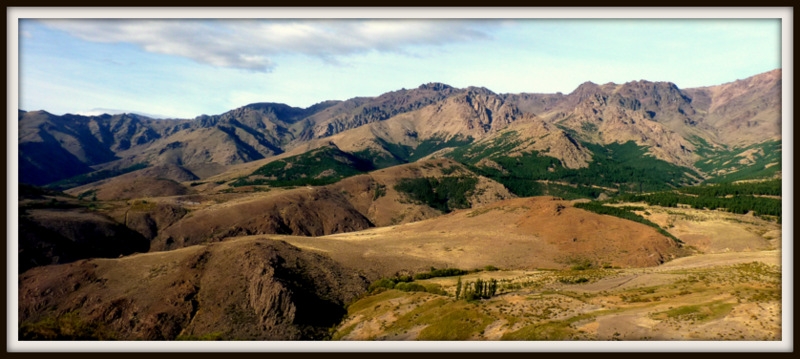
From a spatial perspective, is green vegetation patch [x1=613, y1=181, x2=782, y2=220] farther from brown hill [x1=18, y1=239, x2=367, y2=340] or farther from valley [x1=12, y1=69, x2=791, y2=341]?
brown hill [x1=18, y1=239, x2=367, y2=340]

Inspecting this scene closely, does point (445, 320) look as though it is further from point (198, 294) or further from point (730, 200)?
point (730, 200)

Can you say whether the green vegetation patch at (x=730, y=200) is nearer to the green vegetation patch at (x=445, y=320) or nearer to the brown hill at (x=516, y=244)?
the brown hill at (x=516, y=244)

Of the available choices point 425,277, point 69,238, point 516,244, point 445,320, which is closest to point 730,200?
point 516,244

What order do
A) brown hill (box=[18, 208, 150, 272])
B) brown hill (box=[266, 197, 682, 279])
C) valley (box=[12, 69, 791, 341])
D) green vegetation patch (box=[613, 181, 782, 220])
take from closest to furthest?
valley (box=[12, 69, 791, 341]) < brown hill (box=[266, 197, 682, 279]) < brown hill (box=[18, 208, 150, 272]) < green vegetation patch (box=[613, 181, 782, 220])

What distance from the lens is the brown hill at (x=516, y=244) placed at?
102325 mm

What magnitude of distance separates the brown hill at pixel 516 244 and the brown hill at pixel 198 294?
46.2 feet

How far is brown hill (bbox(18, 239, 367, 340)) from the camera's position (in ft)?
219

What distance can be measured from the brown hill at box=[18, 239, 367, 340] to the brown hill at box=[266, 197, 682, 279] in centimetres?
1407

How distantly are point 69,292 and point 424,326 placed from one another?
63158 millimetres

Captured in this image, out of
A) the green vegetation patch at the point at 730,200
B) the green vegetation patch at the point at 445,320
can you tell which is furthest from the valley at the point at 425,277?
the green vegetation patch at the point at 730,200

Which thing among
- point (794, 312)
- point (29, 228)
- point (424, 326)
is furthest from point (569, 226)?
point (29, 228)

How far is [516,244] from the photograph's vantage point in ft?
386

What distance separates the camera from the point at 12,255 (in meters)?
32.6

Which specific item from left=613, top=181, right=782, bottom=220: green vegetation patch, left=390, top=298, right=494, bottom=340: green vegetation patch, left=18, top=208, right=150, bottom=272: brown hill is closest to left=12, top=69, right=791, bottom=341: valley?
left=390, top=298, right=494, bottom=340: green vegetation patch
